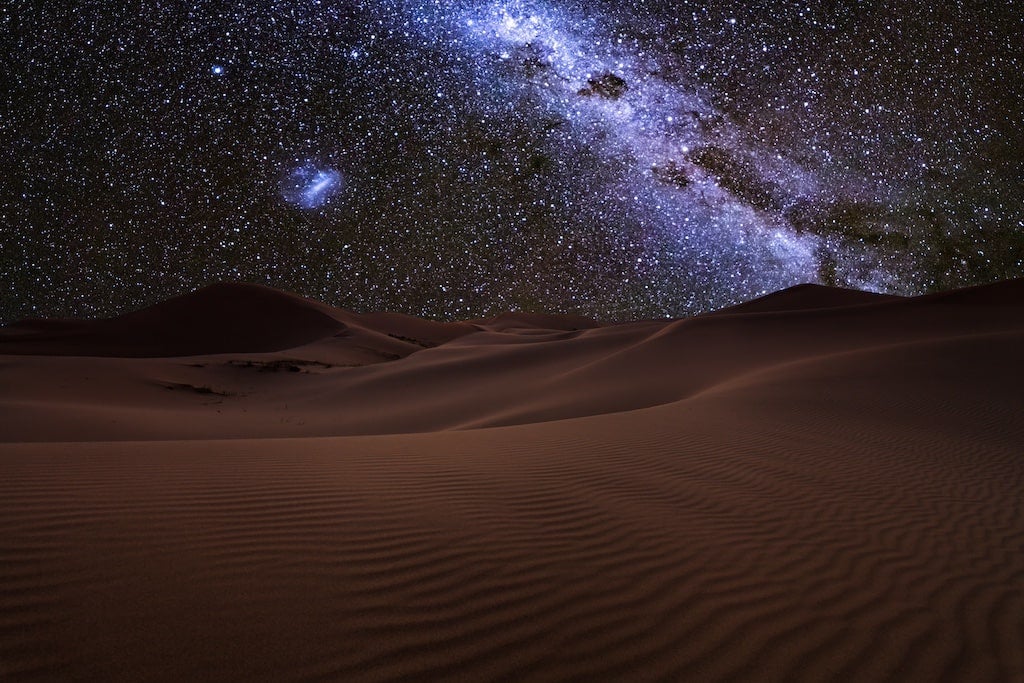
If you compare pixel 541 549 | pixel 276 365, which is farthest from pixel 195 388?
pixel 541 549

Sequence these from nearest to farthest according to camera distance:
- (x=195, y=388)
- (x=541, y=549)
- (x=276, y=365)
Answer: (x=541, y=549)
(x=195, y=388)
(x=276, y=365)

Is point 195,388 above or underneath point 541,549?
above

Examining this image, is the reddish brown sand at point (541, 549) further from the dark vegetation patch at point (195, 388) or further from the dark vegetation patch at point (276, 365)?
the dark vegetation patch at point (276, 365)

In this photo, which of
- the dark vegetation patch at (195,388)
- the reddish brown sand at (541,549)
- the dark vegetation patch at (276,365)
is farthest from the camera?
the dark vegetation patch at (276,365)

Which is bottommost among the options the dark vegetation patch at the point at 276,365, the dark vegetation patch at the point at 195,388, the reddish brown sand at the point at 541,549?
the reddish brown sand at the point at 541,549

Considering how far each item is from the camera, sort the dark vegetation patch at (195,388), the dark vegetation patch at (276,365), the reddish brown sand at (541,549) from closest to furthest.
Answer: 1. the reddish brown sand at (541,549)
2. the dark vegetation patch at (195,388)
3. the dark vegetation patch at (276,365)

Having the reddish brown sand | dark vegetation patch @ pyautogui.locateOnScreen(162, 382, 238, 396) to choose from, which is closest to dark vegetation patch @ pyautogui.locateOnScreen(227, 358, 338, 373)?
dark vegetation patch @ pyautogui.locateOnScreen(162, 382, 238, 396)

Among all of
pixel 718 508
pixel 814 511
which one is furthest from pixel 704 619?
pixel 814 511

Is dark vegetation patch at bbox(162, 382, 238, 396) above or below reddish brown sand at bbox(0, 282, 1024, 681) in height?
above

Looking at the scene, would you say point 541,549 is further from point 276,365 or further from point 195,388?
point 276,365

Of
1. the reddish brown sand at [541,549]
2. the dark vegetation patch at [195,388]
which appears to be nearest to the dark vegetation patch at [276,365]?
the dark vegetation patch at [195,388]

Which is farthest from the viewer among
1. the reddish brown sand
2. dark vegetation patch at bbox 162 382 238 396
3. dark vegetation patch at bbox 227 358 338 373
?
dark vegetation patch at bbox 227 358 338 373

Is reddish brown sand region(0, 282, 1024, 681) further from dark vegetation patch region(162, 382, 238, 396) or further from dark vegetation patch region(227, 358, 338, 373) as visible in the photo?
dark vegetation patch region(227, 358, 338, 373)

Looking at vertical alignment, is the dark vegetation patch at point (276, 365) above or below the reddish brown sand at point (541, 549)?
above
